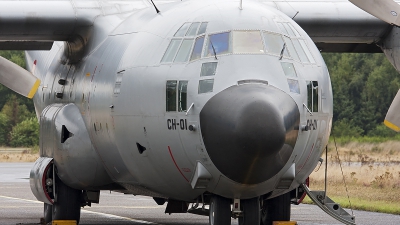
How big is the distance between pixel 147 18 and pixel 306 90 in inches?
121

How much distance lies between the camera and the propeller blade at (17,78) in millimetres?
13094

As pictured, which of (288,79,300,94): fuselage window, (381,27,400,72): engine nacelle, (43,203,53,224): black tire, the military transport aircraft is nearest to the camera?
the military transport aircraft

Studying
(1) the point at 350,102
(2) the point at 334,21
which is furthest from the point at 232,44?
(1) the point at 350,102

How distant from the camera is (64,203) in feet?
43.9

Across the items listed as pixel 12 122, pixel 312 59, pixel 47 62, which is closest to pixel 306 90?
pixel 312 59

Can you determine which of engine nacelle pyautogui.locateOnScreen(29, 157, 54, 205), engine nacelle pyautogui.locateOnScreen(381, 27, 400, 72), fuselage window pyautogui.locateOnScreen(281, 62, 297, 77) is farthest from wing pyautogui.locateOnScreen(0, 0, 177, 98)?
fuselage window pyautogui.locateOnScreen(281, 62, 297, 77)

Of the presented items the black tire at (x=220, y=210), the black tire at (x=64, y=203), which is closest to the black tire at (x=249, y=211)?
the black tire at (x=220, y=210)

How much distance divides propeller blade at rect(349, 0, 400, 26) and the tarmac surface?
4305mm

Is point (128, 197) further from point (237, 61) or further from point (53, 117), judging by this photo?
point (237, 61)

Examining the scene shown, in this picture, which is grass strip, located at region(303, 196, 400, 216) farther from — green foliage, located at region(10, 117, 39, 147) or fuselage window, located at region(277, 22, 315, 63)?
green foliage, located at region(10, 117, 39, 147)

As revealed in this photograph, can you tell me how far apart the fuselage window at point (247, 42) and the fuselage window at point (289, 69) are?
0.29 m

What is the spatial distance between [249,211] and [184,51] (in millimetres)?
1963

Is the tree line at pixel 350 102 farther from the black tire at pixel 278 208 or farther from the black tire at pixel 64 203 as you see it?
the black tire at pixel 64 203

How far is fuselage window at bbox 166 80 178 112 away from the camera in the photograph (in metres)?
10.0
